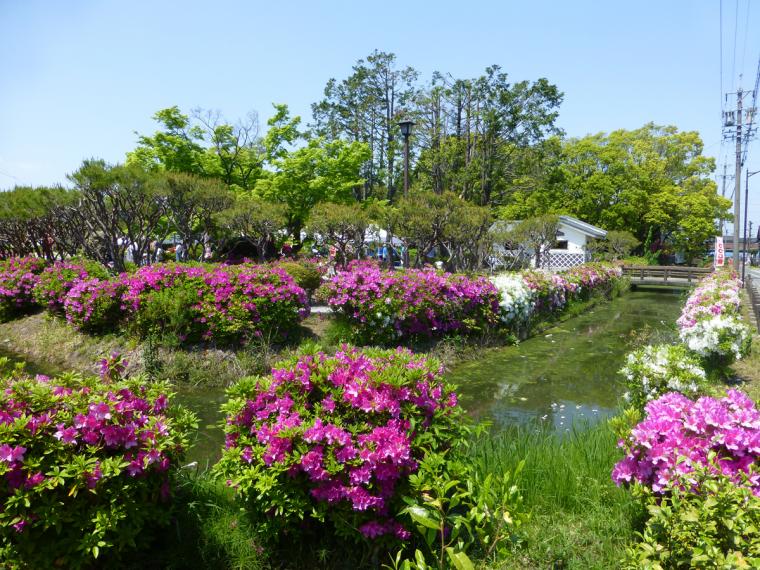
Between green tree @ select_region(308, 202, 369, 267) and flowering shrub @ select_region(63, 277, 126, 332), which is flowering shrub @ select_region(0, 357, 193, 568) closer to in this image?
flowering shrub @ select_region(63, 277, 126, 332)

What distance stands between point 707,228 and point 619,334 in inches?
1219

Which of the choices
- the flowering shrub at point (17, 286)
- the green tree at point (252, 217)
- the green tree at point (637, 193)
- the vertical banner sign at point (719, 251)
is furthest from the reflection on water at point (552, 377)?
the green tree at point (637, 193)

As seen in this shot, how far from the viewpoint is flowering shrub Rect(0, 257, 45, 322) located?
12.1 meters

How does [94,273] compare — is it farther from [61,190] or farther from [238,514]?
[238,514]

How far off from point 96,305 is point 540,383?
26.0 ft

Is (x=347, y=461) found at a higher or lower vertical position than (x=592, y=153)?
lower

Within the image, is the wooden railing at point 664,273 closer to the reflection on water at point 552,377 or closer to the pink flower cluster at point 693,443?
the reflection on water at point 552,377

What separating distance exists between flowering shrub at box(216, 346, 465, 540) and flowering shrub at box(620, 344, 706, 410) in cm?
332

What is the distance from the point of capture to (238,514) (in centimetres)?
335

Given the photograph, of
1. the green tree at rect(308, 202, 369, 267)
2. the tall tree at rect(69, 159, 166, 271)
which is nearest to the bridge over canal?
the green tree at rect(308, 202, 369, 267)

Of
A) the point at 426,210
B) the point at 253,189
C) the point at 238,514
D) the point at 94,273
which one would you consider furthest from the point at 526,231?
the point at 238,514

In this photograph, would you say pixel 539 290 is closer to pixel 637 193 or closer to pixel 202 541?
pixel 202 541

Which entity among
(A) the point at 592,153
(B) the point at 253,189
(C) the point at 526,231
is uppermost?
(A) the point at 592,153

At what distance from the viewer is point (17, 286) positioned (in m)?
12.1
